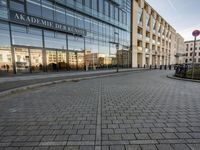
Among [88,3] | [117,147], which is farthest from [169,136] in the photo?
[88,3]

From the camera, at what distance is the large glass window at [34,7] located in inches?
651

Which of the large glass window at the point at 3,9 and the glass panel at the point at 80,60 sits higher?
the large glass window at the point at 3,9

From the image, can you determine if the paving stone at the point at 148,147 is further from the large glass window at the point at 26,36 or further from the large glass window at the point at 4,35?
the large glass window at the point at 26,36

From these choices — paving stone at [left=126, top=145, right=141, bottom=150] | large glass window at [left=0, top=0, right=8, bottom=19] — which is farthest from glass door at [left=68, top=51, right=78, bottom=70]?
paving stone at [left=126, top=145, right=141, bottom=150]

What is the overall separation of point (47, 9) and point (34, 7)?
1891mm

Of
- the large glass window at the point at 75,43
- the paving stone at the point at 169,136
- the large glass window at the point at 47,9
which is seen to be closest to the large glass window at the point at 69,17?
the large glass window at the point at 75,43

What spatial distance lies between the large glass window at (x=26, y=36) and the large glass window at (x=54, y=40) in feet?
3.15

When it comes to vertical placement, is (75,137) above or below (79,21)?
below

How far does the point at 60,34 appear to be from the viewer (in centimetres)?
2053

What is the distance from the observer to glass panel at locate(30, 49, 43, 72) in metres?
17.5

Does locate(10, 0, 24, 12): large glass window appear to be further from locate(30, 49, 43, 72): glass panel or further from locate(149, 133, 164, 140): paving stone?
locate(149, 133, 164, 140): paving stone

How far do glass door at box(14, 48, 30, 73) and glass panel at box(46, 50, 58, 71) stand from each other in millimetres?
2816

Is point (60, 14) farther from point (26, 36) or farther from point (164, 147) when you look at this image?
point (164, 147)

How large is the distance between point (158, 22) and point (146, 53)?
17537mm
